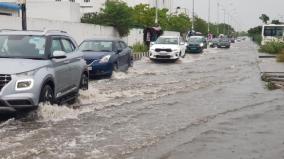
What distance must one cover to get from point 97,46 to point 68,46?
8852mm

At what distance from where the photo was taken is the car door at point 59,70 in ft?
35.5

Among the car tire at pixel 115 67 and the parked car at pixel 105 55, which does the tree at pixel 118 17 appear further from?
the car tire at pixel 115 67

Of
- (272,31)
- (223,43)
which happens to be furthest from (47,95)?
(223,43)

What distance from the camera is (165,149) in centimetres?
792

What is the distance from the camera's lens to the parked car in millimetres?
19625

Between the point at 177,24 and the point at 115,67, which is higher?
the point at 177,24

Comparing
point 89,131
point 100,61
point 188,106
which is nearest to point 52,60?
point 89,131

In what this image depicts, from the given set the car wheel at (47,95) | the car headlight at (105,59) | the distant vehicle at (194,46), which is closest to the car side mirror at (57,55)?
the car wheel at (47,95)

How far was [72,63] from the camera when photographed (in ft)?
39.3

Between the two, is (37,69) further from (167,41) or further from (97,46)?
(167,41)

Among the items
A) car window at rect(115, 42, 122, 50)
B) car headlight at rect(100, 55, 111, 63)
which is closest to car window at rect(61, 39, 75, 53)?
car headlight at rect(100, 55, 111, 63)

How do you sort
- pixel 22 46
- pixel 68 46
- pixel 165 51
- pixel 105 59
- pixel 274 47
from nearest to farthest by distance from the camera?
pixel 22 46 < pixel 68 46 < pixel 105 59 < pixel 165 51 < pixel 274 47

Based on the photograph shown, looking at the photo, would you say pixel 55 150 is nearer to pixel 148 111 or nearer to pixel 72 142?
pixel 72 142

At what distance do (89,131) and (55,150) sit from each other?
159 cm
